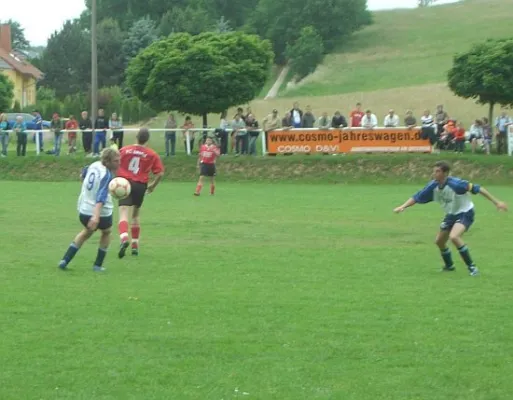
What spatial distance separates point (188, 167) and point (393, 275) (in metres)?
24.1

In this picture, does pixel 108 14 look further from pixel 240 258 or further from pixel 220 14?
pixel 240 258

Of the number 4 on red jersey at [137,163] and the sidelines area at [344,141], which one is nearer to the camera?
the number 4 on red jersey at [137,163]

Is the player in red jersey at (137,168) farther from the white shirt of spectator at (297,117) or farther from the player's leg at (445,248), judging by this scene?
the white shirt of spectator at (297,117)

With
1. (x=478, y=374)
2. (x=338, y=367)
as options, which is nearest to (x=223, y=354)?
(x=338, y=367)

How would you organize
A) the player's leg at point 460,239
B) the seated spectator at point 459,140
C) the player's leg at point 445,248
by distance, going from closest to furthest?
the player's leg at point 460,239 < the player's leg at point 445,248 < the seated spectator at point 459,140

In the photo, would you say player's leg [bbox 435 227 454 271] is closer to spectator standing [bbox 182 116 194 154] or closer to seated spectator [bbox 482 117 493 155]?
seated spectator [bbox 482 117 493 155]

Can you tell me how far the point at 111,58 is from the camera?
301 feet

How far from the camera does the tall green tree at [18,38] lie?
5428 inches

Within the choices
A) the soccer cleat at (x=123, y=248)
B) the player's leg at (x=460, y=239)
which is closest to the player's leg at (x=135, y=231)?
the soccer cleat at (x=123, y=248)

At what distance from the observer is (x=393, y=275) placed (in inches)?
587

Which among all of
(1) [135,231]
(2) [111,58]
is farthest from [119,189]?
(2) [111,58]

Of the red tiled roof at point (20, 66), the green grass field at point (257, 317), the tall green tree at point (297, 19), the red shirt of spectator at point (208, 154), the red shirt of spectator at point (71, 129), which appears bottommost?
the green grass field at point (257, 317)

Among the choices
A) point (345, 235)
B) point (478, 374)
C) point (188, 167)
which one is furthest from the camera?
Answer: point (188, 167)

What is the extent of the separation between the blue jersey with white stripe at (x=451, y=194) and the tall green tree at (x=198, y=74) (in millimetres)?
27984
